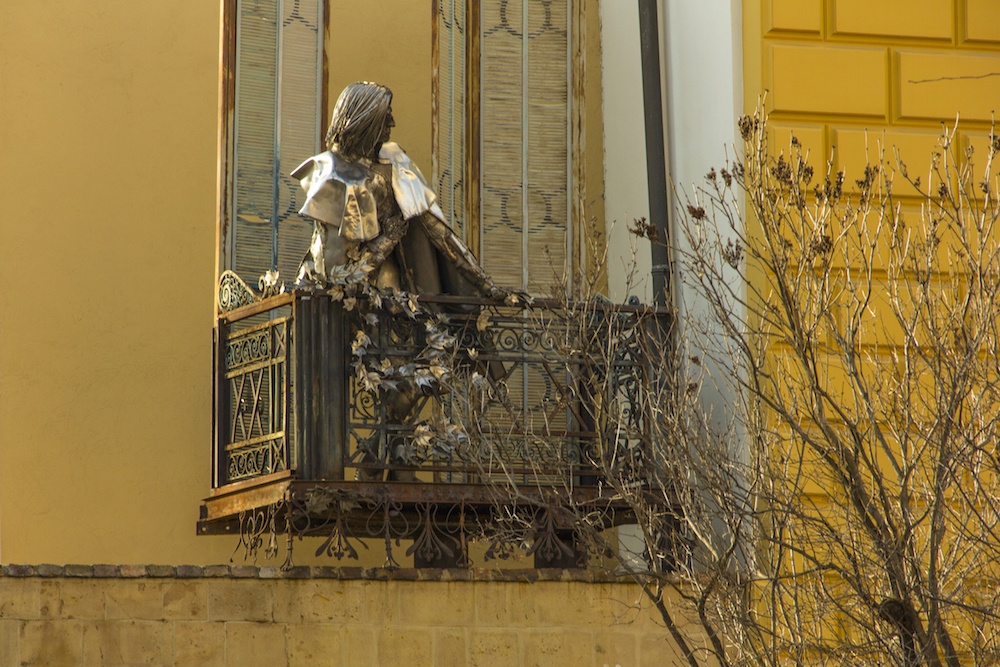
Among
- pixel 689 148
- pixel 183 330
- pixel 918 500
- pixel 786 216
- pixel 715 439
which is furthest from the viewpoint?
pixel 183 330

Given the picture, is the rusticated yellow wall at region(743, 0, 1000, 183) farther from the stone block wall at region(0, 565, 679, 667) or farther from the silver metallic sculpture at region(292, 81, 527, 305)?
the stone block wall at region(0, 565, 679, 667)

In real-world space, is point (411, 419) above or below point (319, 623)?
above

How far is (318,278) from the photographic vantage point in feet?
36.3

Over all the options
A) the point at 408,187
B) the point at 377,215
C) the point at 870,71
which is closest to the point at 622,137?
the point at 870,71

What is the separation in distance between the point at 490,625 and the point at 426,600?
0.34 m

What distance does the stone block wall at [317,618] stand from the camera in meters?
9.85

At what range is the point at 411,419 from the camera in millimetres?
11086

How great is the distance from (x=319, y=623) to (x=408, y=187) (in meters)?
2.60

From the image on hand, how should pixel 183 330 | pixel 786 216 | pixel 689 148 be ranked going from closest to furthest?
pixel 786 216 → pixel 689 148 → pixel 183 330

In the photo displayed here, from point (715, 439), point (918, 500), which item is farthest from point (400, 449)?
point (918, 500)

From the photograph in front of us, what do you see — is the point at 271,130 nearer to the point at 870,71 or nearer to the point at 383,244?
the point at 383,244

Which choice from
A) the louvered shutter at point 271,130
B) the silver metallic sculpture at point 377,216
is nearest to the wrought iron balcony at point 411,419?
the silver metallic sculpture at point 377,216

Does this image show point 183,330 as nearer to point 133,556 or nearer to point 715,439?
point 133,556

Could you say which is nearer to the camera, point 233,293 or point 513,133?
point 233,293
